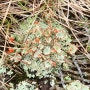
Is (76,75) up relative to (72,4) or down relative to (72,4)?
down

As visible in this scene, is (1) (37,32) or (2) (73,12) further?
(2) (73,12)

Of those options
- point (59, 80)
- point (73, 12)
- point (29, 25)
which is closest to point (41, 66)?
point (59, 80)

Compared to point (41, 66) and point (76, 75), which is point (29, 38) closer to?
point (41, 66)

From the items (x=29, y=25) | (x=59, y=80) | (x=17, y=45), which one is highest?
(x=29, y=25)

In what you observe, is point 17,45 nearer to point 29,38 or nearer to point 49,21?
point 29,38

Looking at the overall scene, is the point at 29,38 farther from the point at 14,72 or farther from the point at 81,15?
the point at 81,15

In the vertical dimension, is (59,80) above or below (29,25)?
below

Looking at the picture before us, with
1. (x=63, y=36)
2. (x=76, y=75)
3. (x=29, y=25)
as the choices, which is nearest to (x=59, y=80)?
(x=76, y=75)

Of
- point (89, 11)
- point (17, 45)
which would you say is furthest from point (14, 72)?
point (89, 11)
